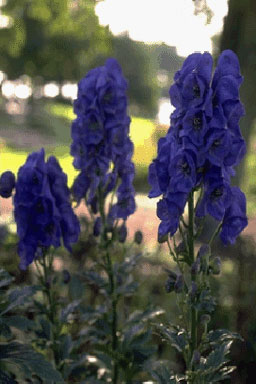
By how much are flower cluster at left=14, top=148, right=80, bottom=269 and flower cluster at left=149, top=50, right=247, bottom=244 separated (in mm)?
552

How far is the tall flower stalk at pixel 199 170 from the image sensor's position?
79.4 inches

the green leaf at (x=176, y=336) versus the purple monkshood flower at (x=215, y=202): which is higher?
the purple monkshood flower at (x=215, y=202)

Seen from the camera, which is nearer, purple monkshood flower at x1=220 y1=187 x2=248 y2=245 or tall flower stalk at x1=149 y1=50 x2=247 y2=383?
tall flower stalk at x1=149 y1=50 x2=247 y2=383

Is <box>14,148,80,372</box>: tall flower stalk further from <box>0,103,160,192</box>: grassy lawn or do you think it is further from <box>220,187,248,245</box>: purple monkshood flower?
<box>0,103,160,192</box>: grassy lawn

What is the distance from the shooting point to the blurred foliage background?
4.66m

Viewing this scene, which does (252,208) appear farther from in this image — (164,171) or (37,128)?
(37,128)

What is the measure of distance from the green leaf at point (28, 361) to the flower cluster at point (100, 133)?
2.64ft

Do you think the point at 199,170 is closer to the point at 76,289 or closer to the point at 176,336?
the point at 176,336

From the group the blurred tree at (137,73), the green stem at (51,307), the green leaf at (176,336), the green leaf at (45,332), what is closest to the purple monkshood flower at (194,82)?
the green leaf at (176,336)

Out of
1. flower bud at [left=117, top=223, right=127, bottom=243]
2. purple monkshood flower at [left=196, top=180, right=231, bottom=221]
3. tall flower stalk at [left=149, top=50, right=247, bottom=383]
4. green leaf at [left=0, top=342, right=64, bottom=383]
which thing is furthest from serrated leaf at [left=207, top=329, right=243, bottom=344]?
flower bud at [left=117, top=223, right=127, bottom=243]

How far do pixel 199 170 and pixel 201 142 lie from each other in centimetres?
11

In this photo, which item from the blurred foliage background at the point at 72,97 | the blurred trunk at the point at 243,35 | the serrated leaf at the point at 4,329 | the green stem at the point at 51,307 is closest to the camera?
the serrated leaf at the point at 4,329

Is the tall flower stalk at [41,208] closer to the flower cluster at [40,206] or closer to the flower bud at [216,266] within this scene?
the flower cluster at [40,206]

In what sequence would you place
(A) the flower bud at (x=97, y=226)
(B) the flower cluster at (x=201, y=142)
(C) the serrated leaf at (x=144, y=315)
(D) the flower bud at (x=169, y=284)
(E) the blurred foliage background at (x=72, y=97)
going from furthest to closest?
1. (E) the blurred foliage background at (x=72, y=97)
2. (C) the serrated leaf at (x=144, y=315)
3. (A) the flower bud at (x=97, y=226)
4. (D) the flower bud at (x=169, y=284)
5. (B) the flower cluster at (x=201, y=142)
